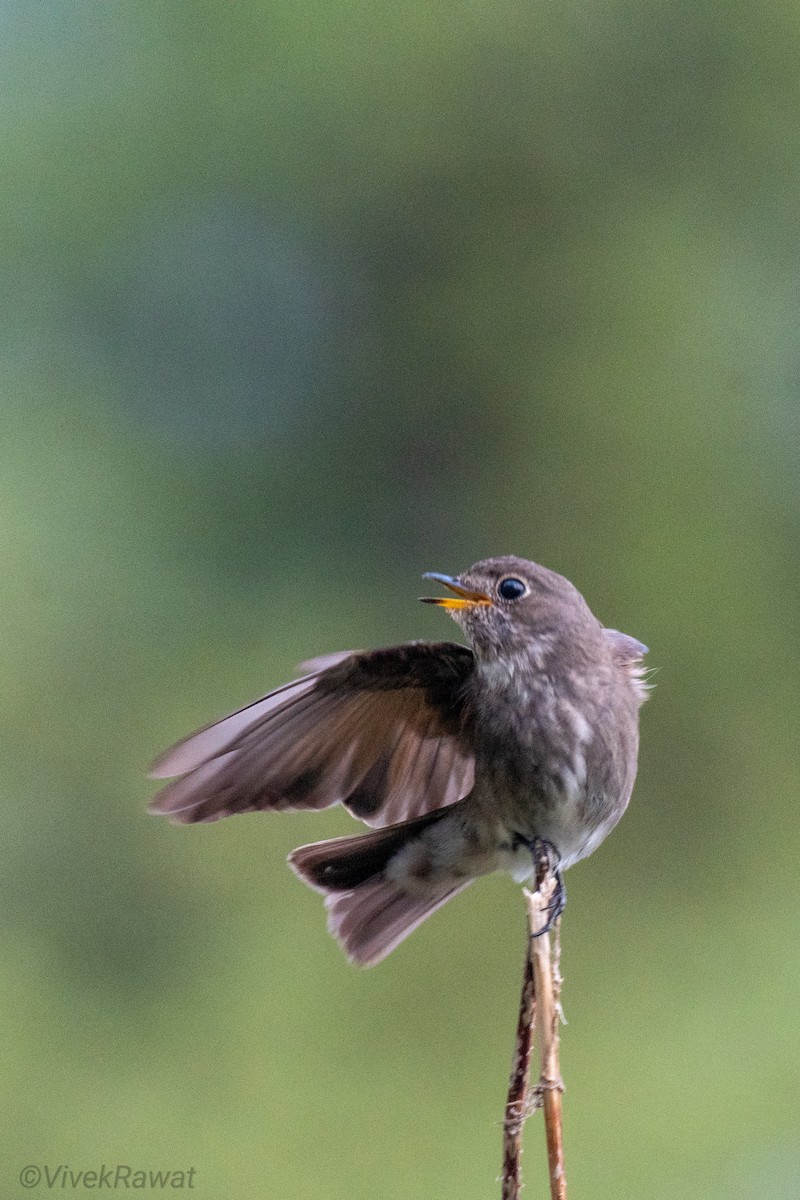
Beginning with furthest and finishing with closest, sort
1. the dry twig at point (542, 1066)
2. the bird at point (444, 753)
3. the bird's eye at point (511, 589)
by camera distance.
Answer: the bird's eye at point (511, 589) < the bird at point (444, 753) < the dry twig at point (542, 1066)

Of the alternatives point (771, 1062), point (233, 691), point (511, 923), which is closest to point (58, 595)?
point (233, 691)

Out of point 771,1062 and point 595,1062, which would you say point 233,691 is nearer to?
point 595,1062

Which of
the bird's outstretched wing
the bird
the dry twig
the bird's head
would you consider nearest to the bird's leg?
the bird

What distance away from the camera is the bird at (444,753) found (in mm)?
3721

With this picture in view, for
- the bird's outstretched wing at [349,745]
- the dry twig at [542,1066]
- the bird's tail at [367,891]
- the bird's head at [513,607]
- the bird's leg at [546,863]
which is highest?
the bird's head at [513,607]

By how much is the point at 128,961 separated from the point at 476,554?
2.88 m

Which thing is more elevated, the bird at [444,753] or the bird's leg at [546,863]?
the bird at [444,753]

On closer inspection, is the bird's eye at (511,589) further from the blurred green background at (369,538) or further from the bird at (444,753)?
the blurred green background at (369,538)

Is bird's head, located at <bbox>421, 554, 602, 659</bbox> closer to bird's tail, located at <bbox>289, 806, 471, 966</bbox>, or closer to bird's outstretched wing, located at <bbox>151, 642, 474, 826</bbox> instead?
bird's outstretched wing, located at <bbox>151, 642, 474, 826</bbox>

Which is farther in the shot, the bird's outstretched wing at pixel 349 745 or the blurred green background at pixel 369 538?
the blurred green background at pixel 369 538

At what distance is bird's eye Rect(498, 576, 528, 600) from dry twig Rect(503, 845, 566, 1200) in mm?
1267

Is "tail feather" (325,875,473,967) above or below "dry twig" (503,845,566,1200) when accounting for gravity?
above

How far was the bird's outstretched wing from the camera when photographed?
379cm

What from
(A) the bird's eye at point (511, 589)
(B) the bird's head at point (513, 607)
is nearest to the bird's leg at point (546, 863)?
Answer: (B) the bird's head at point (513, 607)
